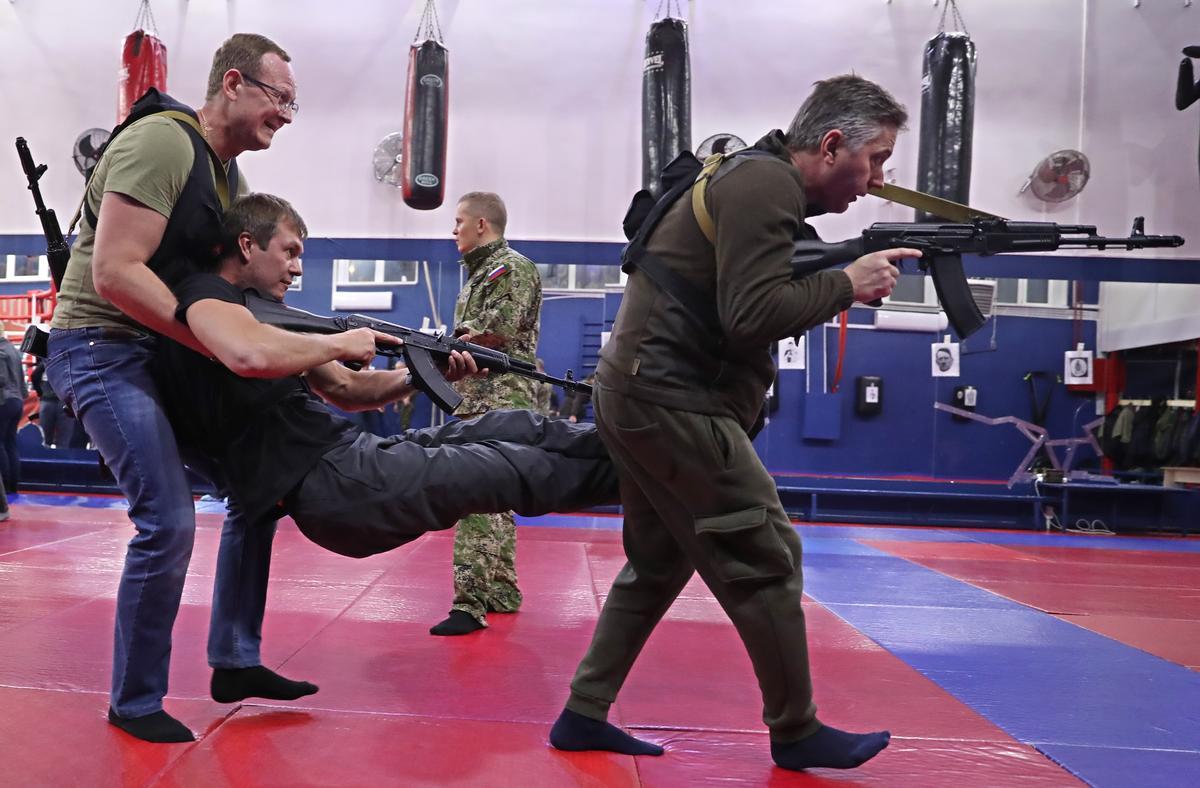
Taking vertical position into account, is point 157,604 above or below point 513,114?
below

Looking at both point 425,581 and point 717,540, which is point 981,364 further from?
point 717,540

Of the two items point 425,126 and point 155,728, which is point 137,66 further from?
point 155,728

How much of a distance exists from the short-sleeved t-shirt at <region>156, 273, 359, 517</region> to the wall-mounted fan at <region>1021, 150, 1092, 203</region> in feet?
21.4

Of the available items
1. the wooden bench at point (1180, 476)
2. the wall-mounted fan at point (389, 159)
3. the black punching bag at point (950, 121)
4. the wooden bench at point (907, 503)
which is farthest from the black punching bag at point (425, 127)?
the wooden bench at point (1180, 476)

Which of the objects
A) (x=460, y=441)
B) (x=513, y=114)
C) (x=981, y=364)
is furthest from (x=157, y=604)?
(x=981, y=364)

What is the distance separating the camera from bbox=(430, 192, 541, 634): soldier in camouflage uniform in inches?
150

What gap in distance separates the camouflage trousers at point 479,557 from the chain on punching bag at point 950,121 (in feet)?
13.8

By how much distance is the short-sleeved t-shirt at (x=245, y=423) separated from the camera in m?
2.26

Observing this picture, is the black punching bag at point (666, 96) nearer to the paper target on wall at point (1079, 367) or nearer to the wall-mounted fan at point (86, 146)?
the wall-mounted fan at point (86, 146)

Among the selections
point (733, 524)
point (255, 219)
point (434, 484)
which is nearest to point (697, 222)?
point (733, 524)

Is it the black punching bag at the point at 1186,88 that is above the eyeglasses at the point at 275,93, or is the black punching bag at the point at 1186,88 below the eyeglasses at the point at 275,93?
above

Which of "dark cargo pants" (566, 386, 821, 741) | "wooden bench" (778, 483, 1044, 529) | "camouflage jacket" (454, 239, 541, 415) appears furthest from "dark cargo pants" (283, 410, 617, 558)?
"wooden bench" (778, 483, 1044, 529)

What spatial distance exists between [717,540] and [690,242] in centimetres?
70

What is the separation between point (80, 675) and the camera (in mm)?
2832
